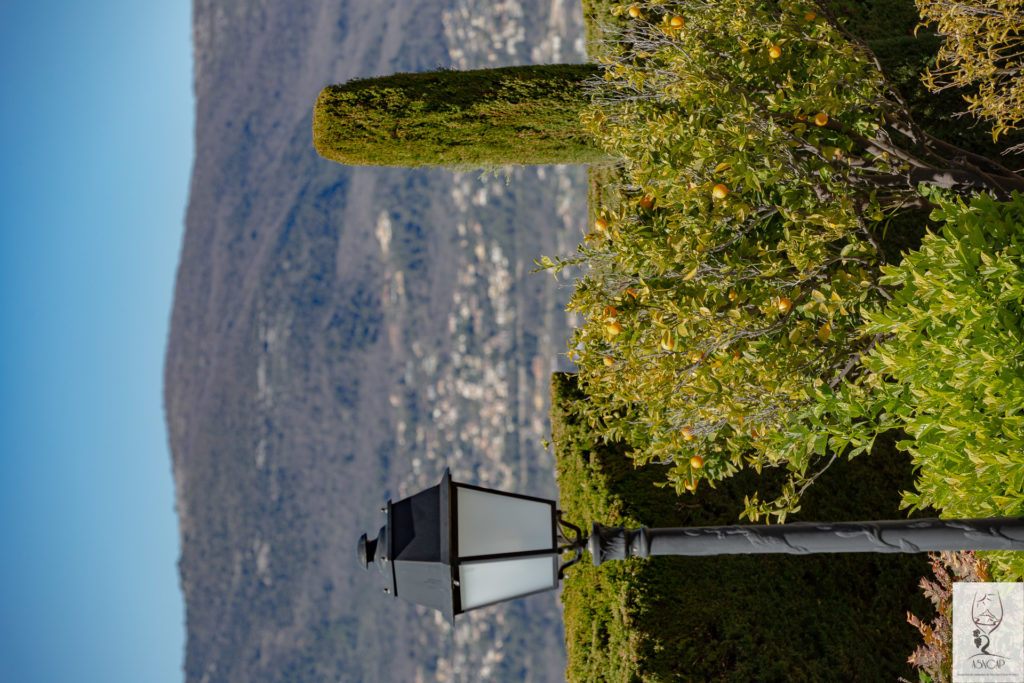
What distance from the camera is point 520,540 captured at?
299 centimetres

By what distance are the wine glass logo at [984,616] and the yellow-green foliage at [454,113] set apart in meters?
7.33

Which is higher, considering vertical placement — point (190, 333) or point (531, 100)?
point (190, 333)

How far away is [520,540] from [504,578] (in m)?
0.16

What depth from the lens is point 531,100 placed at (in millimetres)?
10023

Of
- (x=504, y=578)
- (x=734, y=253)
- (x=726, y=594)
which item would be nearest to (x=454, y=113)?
(x=734, y=253)

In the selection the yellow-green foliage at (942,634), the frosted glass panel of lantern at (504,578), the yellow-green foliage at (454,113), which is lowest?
the yellow-green foliage at (942,634)

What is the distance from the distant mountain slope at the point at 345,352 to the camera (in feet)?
184

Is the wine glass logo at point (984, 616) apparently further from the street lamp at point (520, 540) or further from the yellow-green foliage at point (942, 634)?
the street lamp at point (520, 540)

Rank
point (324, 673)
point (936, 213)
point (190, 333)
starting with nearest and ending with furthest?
point (936, 213)
point (324, 673)
point (190, 333)

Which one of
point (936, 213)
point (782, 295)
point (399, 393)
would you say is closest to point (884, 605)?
point (782, 295)

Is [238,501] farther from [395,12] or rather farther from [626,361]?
[626,361]

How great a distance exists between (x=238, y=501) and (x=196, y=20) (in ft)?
253

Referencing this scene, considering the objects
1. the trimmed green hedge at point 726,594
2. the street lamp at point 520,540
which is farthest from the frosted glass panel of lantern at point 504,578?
the trimmed green hedge at point 726,594

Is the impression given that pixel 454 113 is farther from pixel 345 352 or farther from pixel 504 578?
pixel 345 352
